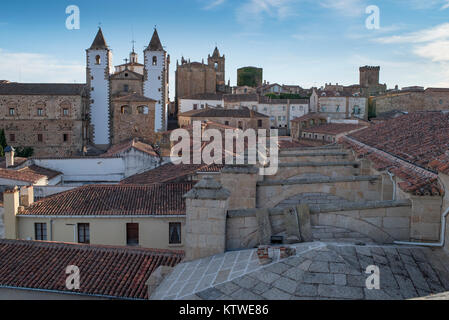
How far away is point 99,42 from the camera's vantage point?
4419cm

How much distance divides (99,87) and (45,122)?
6.47 m

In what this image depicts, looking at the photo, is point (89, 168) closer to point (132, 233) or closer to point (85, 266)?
point (132, 233)

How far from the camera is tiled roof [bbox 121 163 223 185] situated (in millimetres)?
16672

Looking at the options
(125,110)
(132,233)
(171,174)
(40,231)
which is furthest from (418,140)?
(125,110)

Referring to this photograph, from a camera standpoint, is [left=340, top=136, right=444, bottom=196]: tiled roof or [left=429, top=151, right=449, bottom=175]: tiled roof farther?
[left=340, top=136, right=444, bottom=196]: tiled roof

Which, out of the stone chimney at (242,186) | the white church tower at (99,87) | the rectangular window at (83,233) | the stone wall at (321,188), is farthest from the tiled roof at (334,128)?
the stone chimney at (242,186)

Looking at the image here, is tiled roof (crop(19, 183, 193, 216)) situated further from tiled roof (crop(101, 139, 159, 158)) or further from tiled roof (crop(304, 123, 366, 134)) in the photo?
tiled roof (crop(304, 123, 366, 134))

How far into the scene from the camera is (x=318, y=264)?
5164 millimetres

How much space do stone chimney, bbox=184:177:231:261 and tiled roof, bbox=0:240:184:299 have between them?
8.55 ft

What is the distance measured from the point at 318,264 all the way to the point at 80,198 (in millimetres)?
11822

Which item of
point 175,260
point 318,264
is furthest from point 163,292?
point 175,260

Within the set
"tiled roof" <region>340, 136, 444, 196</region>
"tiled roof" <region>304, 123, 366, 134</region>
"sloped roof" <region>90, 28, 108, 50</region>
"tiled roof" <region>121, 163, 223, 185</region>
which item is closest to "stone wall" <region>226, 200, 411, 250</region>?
"tiled roof" <region>340, 136, 444, 196</region>

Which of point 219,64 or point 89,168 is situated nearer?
point 89,168
